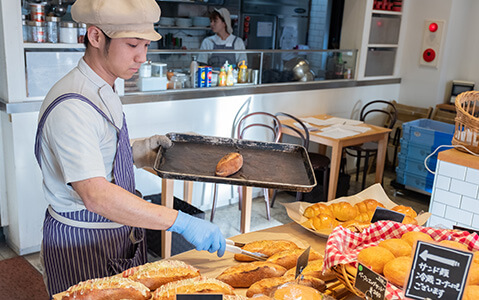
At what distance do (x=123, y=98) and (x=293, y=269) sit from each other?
2.51m

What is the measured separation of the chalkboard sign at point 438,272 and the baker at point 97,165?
2.06ft

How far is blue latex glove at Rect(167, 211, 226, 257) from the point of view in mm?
1505

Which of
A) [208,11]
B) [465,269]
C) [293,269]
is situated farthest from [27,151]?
[208,11]

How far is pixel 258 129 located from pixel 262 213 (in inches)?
30.9

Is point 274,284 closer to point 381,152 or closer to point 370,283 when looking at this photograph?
point 370,283

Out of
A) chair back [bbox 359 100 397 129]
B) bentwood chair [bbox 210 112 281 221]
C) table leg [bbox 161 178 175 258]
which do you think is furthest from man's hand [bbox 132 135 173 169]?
chair back [bbox 359 100 397 129]

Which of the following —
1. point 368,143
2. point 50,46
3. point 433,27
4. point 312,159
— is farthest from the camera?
point 433,27

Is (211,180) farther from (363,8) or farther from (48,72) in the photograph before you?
(363,8)

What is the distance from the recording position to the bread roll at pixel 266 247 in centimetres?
168

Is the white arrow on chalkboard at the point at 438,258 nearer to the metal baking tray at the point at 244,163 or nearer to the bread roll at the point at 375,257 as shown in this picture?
the bread roll at the point at 375,257

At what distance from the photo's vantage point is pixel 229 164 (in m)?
1.92

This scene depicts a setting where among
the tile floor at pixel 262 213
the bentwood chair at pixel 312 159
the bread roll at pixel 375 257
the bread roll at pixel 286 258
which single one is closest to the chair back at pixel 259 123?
the bentwood chair at pixel 312 159

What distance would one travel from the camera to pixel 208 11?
20.1ft

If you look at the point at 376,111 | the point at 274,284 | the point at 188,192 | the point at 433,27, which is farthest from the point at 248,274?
the point at 433,27
